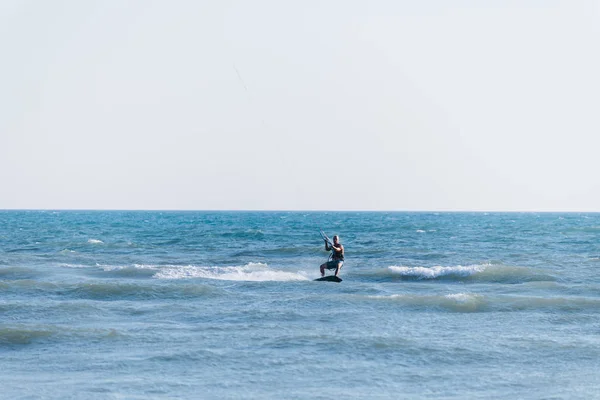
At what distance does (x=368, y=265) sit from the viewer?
35.6m

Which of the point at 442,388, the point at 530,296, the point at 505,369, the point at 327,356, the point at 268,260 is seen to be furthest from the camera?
the point at 268,260

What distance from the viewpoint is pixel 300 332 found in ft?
57.2

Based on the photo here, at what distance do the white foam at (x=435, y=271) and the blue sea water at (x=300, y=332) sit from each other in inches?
3.5

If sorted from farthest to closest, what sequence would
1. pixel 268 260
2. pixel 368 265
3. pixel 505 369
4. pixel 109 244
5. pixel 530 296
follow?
pixel 109 244 < pixel 268 260 < pixel 368 265 < pixel 530 296 < pixel 505 369

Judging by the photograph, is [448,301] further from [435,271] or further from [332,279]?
[435,271]

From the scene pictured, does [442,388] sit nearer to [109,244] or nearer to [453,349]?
[453,349]

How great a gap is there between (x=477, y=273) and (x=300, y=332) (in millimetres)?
15062

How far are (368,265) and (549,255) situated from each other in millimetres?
11391

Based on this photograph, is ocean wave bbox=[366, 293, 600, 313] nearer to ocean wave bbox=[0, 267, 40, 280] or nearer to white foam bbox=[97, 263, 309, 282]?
white foam bbox=[97, 263, 309, 282]

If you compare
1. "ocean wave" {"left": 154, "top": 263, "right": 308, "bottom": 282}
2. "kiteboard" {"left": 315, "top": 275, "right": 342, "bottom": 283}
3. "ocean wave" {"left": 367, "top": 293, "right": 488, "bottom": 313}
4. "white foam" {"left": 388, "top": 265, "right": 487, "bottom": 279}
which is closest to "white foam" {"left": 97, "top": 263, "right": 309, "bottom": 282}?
"ocean wave" {"left": 154, "top": 263, "right": 308, "bottom": 282}

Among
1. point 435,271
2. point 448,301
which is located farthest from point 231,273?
point 448,301

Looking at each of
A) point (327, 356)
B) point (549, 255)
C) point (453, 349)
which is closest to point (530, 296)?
point (453, 349)

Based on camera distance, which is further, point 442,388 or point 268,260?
point 268,260

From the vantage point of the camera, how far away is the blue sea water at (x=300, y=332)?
13.1 meters
